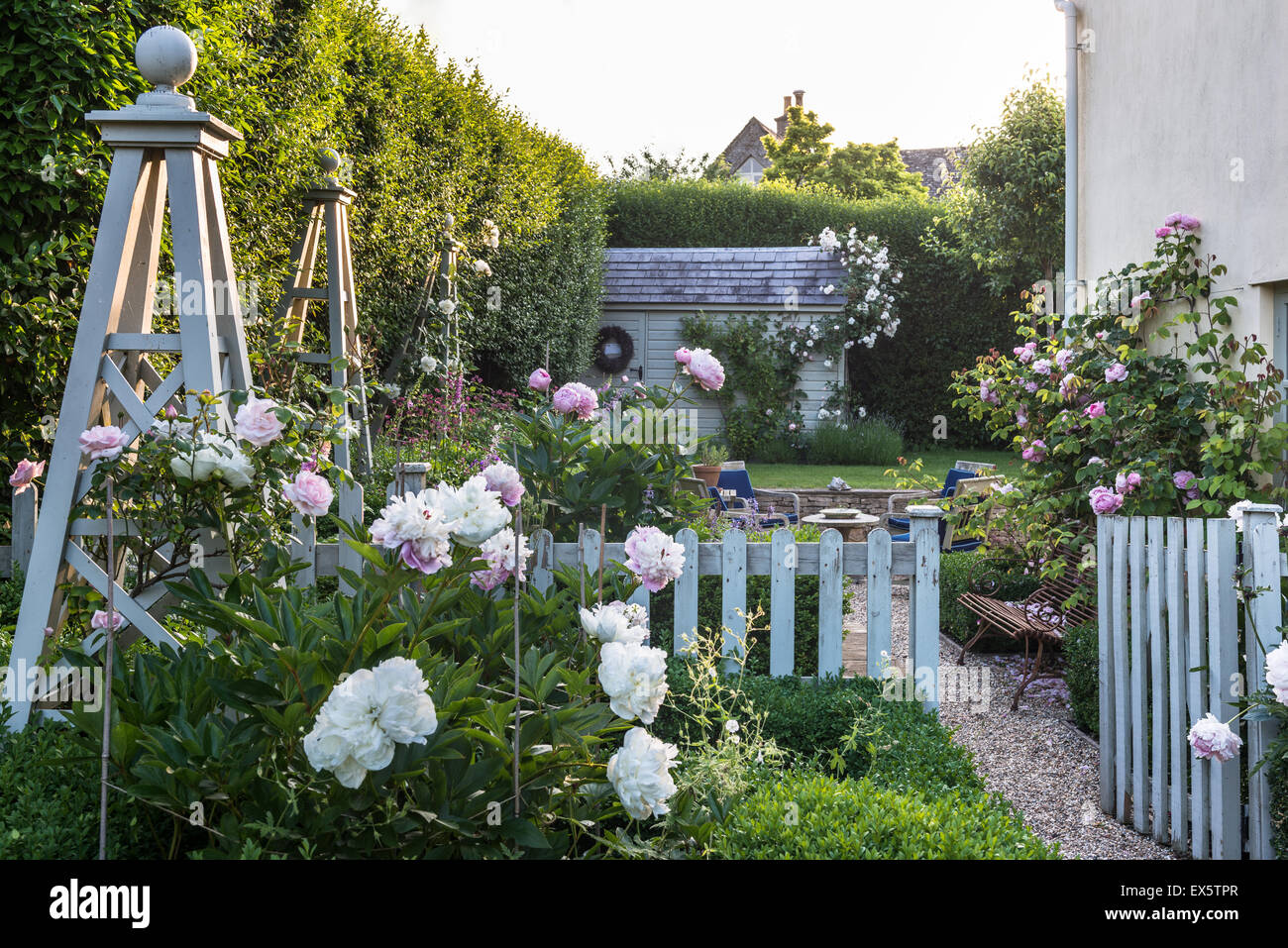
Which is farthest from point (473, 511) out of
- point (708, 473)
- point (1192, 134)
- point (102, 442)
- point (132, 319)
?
point (708, 473)

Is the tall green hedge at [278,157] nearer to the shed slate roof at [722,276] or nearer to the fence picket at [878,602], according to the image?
the fence picket at [878,602]

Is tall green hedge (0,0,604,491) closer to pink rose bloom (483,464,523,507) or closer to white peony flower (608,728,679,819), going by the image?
pink rose bloom (483,464,523,507)

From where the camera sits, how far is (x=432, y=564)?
A: 5.31 ft

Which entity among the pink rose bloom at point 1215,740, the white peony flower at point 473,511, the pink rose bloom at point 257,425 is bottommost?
the pink rose bloom at point 1215,740

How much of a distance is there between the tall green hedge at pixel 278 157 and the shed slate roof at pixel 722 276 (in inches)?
192

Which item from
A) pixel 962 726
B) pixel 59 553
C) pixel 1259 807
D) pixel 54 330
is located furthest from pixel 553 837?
pixel 962 726

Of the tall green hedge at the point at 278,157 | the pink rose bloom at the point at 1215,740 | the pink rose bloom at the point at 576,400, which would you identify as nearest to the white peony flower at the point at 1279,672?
the pink rose bloom at the point at 1215,740

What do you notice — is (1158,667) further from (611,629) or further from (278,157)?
(278,157)

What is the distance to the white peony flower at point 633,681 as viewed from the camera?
165 centimetres

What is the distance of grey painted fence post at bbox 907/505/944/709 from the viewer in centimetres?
344

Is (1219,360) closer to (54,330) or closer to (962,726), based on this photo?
(962,726)

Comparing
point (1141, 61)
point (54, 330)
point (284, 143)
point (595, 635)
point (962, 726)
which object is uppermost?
point (1141, 61)

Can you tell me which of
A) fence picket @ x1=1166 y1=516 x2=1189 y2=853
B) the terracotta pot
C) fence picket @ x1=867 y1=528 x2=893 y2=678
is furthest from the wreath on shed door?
fence picket @ x1=1166 y1=516 x2=1189 y2=853
